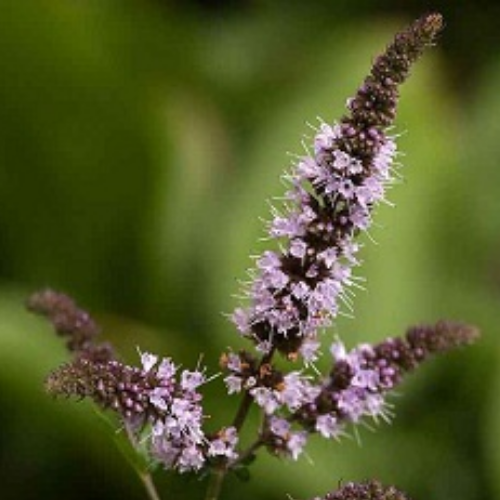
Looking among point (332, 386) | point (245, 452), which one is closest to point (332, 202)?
point (332, 386)

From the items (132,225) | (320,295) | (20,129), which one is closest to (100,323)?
(132,225)

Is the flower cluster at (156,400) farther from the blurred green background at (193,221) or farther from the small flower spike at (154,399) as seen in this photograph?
the blurred green background at (193,221)

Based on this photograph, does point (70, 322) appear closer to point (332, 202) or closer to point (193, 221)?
point (332, 202)

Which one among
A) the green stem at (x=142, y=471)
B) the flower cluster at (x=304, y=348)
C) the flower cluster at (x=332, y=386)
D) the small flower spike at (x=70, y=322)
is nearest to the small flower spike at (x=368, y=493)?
the flower cluster at (x=304, y=348)

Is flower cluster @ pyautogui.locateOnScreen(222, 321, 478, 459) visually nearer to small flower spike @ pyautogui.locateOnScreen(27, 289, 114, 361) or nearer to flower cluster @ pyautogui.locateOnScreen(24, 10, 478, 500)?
flower cluster @ pyautogui.locateOnScreen(24, 10, 478, 500)

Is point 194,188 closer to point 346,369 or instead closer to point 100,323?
point 100,323
